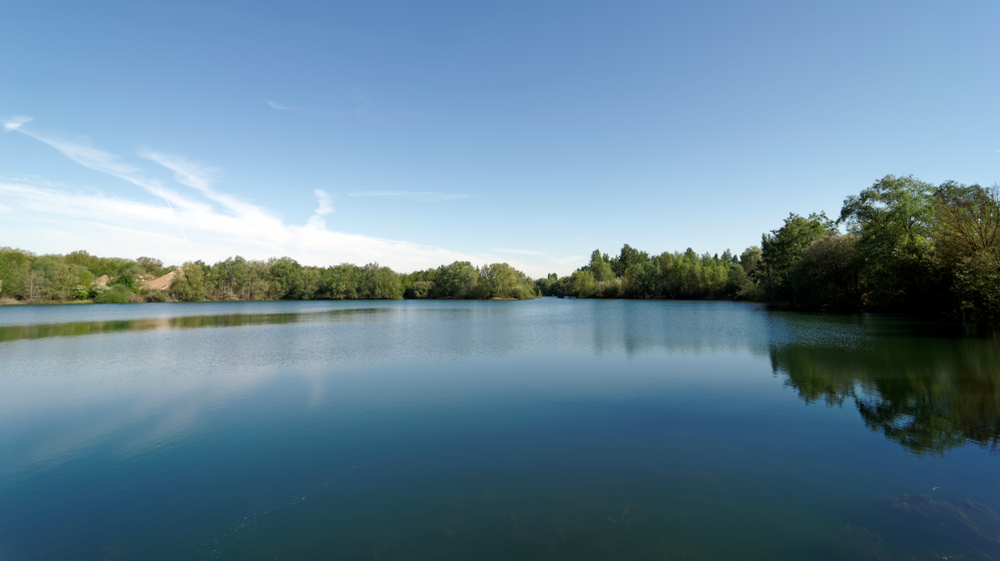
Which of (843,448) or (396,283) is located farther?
(396,283)

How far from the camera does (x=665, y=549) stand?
15.6 ft

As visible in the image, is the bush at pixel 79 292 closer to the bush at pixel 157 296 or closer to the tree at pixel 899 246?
the bush at pixel 157 296

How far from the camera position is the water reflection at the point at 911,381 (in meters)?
8.60

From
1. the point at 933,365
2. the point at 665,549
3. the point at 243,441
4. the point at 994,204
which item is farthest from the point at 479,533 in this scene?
the point at 994,204

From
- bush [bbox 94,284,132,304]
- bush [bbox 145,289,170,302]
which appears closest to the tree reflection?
bush [bbox 94,284,132,304]

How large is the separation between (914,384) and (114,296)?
113m

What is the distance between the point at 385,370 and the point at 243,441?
7123mm

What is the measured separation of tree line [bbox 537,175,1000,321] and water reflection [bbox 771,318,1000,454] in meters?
8.13

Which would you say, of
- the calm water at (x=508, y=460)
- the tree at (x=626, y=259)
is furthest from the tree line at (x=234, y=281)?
the calm water at (x=508, y=460)

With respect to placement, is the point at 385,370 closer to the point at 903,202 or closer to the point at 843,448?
the point at 843,448

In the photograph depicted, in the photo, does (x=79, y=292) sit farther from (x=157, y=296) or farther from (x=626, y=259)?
(x=626, y=259)

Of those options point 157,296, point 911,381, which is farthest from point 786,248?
point 157,296

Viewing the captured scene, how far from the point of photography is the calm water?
5047 millimetres

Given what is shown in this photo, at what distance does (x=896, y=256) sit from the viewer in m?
31.6
